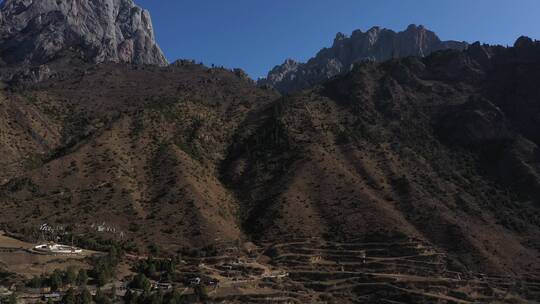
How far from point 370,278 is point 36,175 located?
7441 centimetres

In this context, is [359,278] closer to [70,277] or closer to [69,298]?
[70,277]

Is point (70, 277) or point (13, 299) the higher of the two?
point (70, 277)

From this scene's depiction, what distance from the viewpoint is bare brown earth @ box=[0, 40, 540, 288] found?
11738cm

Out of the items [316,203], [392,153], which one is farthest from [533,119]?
[316,203]

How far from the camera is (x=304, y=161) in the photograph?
143000 millimetres

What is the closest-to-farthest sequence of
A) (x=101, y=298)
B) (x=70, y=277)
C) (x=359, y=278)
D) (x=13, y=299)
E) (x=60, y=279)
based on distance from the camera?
1. (x=13, y=299)
2. (x=101, y=298)
3. (x=60, y=279)
4. (x=70, y=277)
5. (x=359, y=278)

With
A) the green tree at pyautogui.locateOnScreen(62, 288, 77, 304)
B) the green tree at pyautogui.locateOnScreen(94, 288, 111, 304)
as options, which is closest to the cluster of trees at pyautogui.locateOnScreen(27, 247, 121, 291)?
the green tree at pyautogui.locateOnScreen(62, 288, 77, 304)

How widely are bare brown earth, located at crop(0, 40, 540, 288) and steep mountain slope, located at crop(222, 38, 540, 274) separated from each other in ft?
1.39

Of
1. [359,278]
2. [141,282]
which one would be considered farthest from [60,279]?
[359,278]

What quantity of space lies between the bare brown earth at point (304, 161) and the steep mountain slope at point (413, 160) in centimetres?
42

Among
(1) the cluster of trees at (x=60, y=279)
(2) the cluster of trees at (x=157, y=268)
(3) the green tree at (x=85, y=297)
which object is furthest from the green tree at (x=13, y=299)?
(2) the cluster of trees at (x=157, y=268)

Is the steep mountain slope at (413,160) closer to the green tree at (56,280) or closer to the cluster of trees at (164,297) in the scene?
the cluster of trees at (164,297)

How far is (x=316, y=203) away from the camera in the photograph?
128 metres

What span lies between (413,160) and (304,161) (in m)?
26.5
